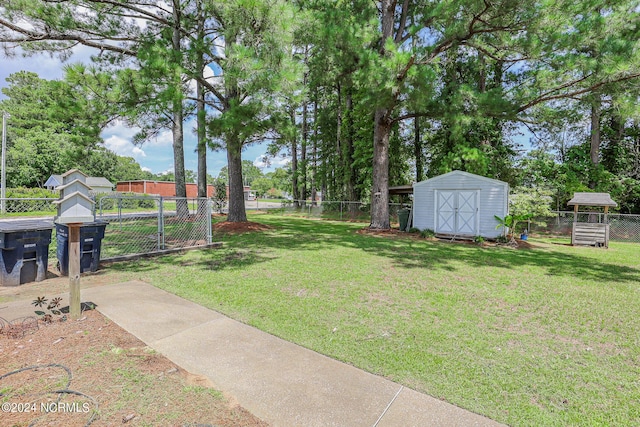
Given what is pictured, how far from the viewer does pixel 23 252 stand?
4930mm

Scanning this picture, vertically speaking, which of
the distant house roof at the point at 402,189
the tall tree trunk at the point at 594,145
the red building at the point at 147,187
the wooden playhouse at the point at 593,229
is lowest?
the wooden playhouse at the point at 593,229

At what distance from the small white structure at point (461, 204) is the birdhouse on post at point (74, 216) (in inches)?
439

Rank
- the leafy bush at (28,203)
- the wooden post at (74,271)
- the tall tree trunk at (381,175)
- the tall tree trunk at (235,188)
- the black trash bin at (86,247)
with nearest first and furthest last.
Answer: the wooden post at (74,271) < the black trash bin at (86,247) < the tall tree trunk at (235,188) < the tall tree trunk at (381,175) < the leafy bush at (28,203)

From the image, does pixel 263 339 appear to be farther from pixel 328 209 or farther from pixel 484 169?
pixel 328 209

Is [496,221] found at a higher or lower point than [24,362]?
higher

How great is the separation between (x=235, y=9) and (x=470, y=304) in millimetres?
7604

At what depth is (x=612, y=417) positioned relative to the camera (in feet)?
6.79

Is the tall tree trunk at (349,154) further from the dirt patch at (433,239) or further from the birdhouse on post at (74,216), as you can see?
the birdhouse on post at (74,216)

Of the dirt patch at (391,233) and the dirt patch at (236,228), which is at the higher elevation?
the dirt patch at (236,228)

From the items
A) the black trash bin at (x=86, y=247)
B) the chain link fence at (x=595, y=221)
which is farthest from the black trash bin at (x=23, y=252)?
the chain link fence at (x=595, y=221)

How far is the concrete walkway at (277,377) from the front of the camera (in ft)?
6.67

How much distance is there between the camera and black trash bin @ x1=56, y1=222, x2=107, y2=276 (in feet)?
18.0

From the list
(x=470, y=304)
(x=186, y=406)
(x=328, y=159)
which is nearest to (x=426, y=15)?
(x=470, y=304)

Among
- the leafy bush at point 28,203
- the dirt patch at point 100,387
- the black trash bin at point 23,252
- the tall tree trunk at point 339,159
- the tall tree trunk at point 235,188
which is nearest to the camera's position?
the dirt patch at point 100,387
